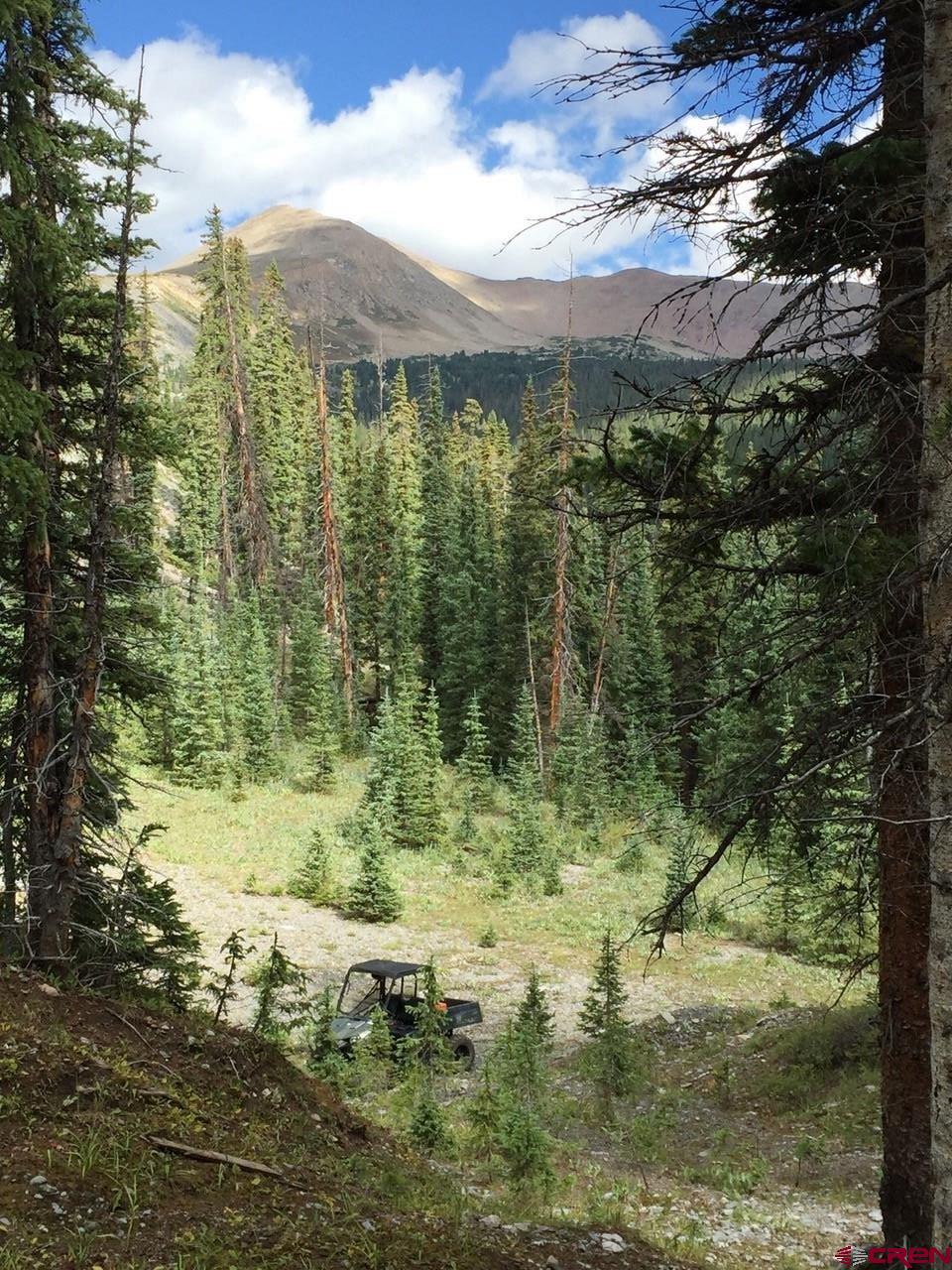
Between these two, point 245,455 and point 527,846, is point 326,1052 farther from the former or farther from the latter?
point 245,455

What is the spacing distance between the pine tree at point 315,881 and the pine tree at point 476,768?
897 centimetres

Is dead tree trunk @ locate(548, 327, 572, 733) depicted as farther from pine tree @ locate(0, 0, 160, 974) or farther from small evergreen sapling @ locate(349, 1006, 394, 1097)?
pine tree @ locate(0, 0, 160, 974)

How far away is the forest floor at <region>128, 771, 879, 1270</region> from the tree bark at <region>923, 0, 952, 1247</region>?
285 centimetres

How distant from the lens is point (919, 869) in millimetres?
4738

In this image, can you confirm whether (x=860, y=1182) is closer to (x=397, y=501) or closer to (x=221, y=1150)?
(x=221, y=1150)

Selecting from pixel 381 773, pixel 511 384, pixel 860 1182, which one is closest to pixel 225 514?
pixel 381 773

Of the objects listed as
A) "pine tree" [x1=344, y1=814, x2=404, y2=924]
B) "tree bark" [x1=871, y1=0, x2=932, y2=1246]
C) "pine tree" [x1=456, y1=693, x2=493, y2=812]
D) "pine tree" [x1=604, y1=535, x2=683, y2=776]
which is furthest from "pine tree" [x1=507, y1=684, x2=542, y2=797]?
"tree bark" [x1=871, y1=0, x2=932, y2=1246]

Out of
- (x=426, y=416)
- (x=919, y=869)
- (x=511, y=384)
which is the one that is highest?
(x=511, y=384)

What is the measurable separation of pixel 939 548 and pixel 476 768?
30866 mm

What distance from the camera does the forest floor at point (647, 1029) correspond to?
27.5 feet

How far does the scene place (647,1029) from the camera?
1540 cm

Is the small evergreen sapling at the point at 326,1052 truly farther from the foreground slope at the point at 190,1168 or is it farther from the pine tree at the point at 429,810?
the pine tree at the point at 429,810

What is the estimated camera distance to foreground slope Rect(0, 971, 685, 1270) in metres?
4.17

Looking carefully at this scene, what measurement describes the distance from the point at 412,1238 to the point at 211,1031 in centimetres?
293
